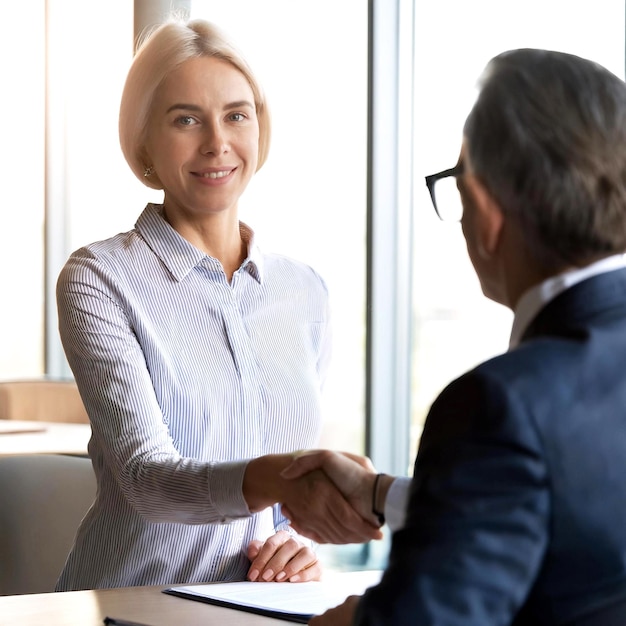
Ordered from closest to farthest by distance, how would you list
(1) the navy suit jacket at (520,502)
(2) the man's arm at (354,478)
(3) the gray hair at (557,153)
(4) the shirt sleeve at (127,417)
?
(1) the navy suit jacket at (520,502) → (3) the gray hair at (557,153) → (2) the man's arm at (354,478) → (4) the shirt sleeve at (127,417)

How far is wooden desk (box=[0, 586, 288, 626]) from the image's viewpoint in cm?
149

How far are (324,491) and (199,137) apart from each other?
0.88 metres

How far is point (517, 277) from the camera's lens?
107cm

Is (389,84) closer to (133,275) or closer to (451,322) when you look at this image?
(451,322)

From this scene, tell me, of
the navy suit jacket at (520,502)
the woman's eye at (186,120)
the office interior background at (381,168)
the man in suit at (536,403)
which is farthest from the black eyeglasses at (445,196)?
the office interior background at (381,168)

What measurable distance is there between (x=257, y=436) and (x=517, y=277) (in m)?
1.04

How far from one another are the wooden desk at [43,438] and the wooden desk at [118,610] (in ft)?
6.04

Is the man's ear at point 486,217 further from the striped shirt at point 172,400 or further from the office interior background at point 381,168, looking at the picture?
the office interior background at point 381,168

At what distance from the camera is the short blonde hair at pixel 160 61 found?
2.14 metres

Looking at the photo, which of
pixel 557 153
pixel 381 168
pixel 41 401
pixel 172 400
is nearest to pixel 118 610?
pixel 172 400

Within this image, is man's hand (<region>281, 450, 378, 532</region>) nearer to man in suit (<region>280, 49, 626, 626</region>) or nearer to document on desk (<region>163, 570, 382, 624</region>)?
document on desk (<region>163, 570, 382, 624</region>)

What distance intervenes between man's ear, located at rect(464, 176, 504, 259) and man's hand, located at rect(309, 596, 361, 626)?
50 cm

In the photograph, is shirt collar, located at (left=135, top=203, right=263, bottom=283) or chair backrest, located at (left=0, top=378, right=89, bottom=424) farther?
chair backrest, located at (left=0, top=378, right=89, bottom=424)

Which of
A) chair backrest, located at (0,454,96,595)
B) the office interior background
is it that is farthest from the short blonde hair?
the office interior background
